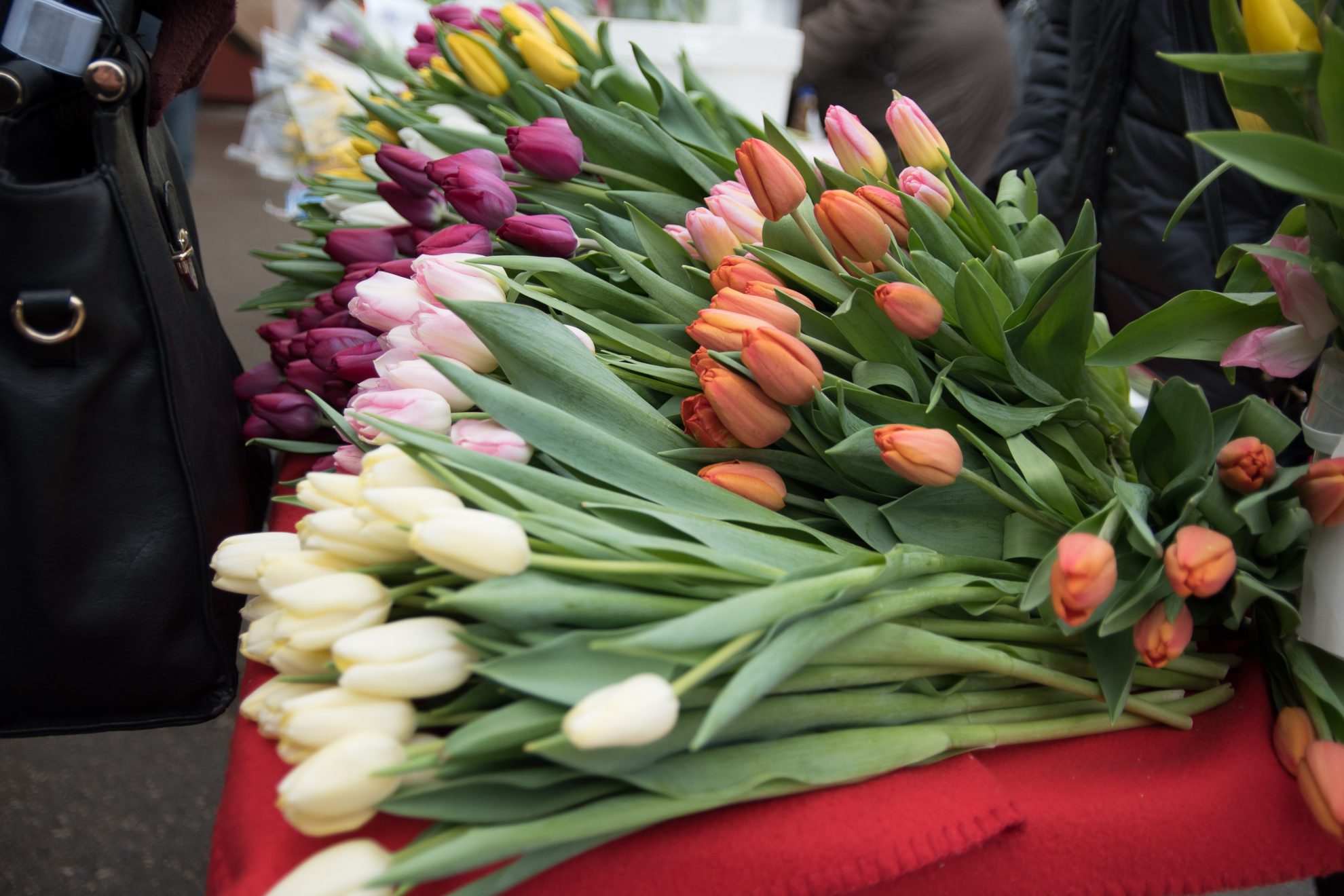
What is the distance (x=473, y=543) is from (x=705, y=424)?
0.54 ft

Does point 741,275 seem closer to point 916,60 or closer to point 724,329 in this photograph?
point 724,329

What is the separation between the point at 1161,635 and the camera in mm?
428

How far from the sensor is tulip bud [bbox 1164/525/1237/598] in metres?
0.40

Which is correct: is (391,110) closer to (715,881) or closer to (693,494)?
(693,494)

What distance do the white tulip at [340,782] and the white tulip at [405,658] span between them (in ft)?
0.06

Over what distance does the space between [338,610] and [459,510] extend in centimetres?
7

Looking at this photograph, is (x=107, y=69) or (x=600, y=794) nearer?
(x=600, y=794)

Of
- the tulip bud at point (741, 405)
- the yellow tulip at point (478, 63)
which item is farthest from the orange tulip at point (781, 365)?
the yellow tulip at point (478, 63)

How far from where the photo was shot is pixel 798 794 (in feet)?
1.38

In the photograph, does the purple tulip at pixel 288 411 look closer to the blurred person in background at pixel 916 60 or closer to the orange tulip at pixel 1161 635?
the orange tulip at pixel 1161 635

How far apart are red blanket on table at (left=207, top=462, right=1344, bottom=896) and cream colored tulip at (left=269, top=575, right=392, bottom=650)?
8 cm

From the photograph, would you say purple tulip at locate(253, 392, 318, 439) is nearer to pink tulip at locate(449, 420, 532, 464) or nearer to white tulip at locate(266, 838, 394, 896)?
pink tulip at locate(449, 420, 532, 464)

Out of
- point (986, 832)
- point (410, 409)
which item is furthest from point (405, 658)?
point (986, 832)

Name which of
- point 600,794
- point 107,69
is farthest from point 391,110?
point 600,794
